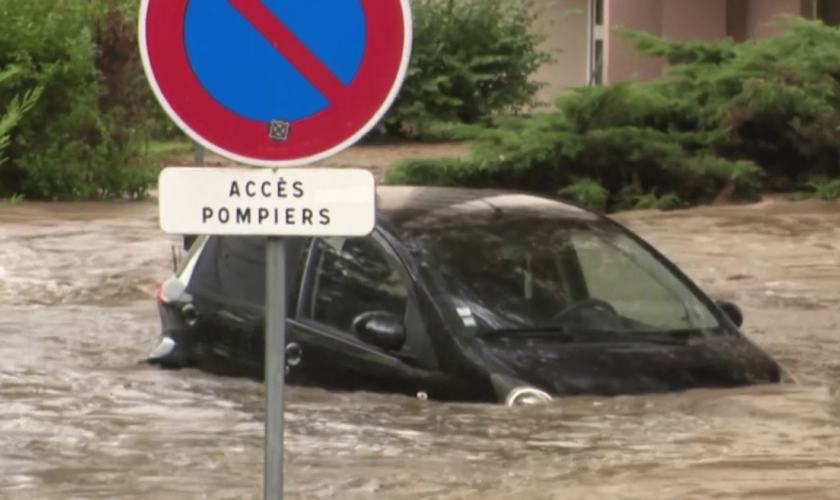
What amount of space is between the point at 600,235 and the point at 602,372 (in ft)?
3.58

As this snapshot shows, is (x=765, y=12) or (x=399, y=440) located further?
(x=765, y=12)

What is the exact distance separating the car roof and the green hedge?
374 inches

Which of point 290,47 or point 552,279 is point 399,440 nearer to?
point 552,279

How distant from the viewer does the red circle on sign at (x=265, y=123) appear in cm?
461

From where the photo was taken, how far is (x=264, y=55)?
15.2ft

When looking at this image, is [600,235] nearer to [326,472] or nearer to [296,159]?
[326,472]

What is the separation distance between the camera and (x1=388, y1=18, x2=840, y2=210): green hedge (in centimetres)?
1881

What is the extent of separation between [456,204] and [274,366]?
4.19 metres

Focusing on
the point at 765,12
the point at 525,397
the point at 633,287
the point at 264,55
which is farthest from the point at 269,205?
the point at 765,12

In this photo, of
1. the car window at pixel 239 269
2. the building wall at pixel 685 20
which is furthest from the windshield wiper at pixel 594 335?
the building wall at pixel 685 20

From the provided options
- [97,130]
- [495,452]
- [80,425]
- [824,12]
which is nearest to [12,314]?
[80,425]

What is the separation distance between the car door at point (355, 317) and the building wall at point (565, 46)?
28.7m

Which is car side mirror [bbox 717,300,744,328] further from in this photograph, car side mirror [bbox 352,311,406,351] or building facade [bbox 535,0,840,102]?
building facade [bbox 535,0,840,102]

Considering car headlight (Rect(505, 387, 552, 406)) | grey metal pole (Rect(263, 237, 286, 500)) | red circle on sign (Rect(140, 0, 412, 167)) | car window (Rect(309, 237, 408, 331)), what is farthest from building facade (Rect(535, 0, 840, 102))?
grey metal pole (Rect(263, 237, 286, 500))
